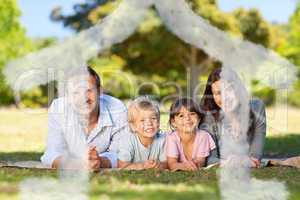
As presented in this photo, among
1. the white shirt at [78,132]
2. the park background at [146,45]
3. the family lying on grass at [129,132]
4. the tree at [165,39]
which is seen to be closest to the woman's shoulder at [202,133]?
the family lying on grass at [129,132]

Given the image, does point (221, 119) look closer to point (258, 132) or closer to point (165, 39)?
point (258, 132)

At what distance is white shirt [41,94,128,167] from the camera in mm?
5648

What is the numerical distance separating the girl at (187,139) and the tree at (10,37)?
2407cm

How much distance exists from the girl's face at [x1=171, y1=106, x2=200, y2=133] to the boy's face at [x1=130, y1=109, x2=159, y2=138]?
0.20 metres

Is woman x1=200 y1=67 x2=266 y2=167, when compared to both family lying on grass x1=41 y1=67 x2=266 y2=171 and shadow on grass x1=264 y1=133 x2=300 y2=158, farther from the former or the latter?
shadow on grass x1=264 y1=133 x2=300 y2=158

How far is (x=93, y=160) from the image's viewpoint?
536 centimetres

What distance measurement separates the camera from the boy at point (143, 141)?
5.61m

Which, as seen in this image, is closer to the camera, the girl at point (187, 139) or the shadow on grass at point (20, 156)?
the girl at point (187, 139)

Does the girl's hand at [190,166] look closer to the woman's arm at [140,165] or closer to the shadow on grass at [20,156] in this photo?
the woman's arm at [140,165]

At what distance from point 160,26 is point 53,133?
63.9 feet

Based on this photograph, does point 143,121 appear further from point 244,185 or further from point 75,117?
point 244,185

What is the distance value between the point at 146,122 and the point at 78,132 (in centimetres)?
61

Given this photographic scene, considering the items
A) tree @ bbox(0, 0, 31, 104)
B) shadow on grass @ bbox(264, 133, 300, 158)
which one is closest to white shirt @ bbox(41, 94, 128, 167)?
shadow on grass @ bbox(264, 133, 300, 158)

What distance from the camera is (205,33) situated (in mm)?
9047
